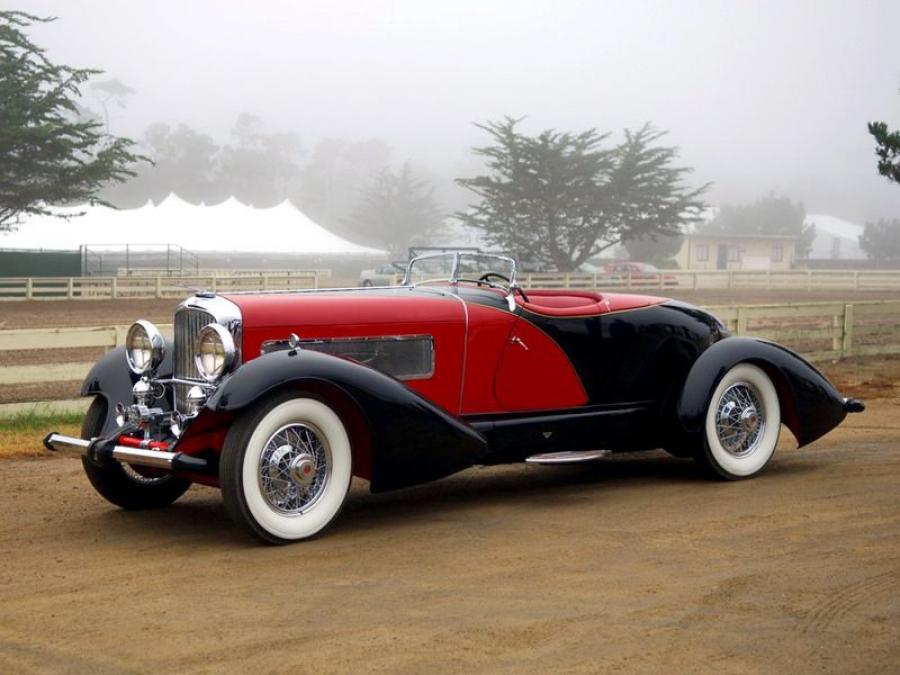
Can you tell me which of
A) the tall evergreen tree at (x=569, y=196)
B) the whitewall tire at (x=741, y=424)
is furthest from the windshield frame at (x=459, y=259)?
the tall evergreen tree at (x=569, y=196)

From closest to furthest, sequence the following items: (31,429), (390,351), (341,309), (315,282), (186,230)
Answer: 1. (341,309)
2. (390,351)
3. (31,429)
4. (315,282)
5. (186,230)

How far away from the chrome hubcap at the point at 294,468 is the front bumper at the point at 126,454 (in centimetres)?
32

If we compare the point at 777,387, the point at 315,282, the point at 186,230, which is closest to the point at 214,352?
the point at 777,387

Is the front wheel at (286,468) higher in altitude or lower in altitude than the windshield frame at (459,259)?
lower

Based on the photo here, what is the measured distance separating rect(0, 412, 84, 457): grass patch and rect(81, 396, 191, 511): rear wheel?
2346 mm

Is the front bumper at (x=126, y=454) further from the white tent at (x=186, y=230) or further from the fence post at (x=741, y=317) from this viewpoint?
the white tent at (x=186, y=230)

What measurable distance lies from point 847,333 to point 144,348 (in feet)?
37.9

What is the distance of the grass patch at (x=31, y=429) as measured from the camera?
347 inches

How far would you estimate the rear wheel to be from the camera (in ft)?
21.5

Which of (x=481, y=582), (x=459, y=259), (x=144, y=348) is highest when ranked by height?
(x=459, y=259)

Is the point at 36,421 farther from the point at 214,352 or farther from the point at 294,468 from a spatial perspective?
the point at 294,468

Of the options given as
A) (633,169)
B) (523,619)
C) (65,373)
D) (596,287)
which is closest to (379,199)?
(633,169)

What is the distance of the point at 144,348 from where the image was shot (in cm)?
655

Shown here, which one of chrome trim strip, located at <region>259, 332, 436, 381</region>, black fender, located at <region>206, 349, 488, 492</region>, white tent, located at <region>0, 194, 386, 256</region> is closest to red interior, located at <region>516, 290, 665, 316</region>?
chrome trim strip, located at <region>259, 332, 436, 381</region>
